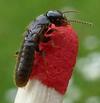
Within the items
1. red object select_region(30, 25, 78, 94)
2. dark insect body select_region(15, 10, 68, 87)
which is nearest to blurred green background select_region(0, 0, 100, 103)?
dark insect body select_region(15, 10, 68, 87)

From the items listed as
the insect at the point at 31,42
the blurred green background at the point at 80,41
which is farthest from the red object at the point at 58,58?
the blurred green background at the point at 80,41

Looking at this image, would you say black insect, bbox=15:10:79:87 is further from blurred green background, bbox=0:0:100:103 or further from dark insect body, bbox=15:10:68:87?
blurred green background, bbox=0:0:100:103

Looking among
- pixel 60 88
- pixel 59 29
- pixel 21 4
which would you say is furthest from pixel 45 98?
pixel 21 4

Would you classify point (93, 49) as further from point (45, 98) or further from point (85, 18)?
point (45, 98)

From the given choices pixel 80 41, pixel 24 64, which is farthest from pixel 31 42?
pixel 80 41

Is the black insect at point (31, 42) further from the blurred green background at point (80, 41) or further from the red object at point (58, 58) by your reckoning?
the blurred green background at point (80, 41)

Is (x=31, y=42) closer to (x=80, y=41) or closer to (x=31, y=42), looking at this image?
(x=31, y=42)
